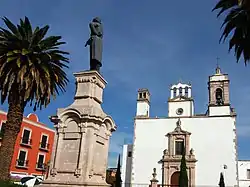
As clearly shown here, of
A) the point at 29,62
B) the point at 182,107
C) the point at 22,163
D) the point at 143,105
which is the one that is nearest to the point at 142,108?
the point at 143,105

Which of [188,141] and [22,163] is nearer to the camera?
[22,163]

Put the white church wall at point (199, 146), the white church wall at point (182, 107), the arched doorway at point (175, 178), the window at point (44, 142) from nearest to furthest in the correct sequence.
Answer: the white church wall at point (199, 146) < the window at point (44, 142) < the arched doorway at point (175, 178) < the white church wall at point (182, 107)

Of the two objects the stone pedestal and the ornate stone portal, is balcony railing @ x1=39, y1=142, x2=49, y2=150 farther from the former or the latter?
the stone pedestal

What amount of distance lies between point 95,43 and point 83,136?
434 centimetres

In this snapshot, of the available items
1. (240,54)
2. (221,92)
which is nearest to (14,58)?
(240,54)

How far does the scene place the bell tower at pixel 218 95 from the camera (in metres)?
36.7

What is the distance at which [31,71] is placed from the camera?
1412 centimetres

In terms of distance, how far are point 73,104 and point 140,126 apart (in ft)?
93.9

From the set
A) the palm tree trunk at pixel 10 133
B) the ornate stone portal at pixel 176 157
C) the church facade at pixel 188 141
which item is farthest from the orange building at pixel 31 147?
the palm tree trunk at pixel 10 133

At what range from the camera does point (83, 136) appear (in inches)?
429

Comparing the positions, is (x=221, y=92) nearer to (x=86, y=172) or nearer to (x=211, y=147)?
(x=211, y=147)

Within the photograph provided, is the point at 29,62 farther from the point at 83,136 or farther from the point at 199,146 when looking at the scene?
the point at 199,146

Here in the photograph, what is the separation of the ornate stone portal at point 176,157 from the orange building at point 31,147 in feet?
48.6

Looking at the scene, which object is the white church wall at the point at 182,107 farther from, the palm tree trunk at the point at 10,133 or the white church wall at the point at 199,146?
the palm tree trunk at the point at 10,133
